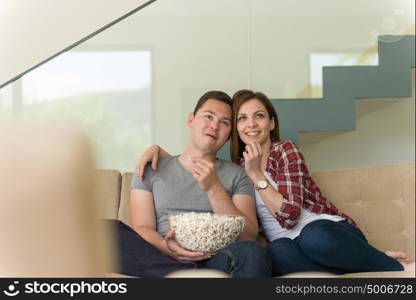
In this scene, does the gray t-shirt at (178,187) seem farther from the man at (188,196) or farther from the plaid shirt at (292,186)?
the plaid shirt at (292,186)

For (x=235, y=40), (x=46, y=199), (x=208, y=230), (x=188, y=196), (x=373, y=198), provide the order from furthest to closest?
1. (x=235, y=40)
2. (x=373, y=198)
3. (x=188, y=196)
4. (x=208, y=230)
5. (x=46, y=199)

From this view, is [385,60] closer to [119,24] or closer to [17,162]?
[119,24]

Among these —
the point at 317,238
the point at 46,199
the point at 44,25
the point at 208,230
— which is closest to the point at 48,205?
the point at 46,199

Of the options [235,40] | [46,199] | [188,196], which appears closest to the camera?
[46,199]

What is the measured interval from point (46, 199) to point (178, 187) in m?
1.67

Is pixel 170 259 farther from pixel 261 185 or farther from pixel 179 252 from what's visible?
pixel 261 185

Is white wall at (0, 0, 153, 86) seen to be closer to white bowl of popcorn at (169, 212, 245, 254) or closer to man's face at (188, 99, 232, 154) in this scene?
man's face at (188, 99, 232, 154)

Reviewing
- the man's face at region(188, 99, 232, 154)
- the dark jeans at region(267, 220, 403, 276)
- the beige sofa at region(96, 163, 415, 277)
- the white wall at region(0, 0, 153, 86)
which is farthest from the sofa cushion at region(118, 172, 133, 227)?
the white wall at region(0, 0, 153, 86)

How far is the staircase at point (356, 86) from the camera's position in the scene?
2381 mm

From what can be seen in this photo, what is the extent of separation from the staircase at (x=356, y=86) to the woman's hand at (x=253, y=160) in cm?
58

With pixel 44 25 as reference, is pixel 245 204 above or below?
below

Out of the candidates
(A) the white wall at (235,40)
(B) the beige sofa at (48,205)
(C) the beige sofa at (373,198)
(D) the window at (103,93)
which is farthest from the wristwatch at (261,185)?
(B) the beige sofa at (48,205)

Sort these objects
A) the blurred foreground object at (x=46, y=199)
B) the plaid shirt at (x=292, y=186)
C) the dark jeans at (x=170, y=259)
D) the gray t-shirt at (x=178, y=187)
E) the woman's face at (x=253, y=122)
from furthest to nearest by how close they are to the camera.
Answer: the woman's face at (x=253, y=122) → the gray t-shirt at (x=178, y=187) → the plaid shirt at (x=292, y=186) → the dark jeans at (x=170, y=259) → the blurred foreground object at (x=46, y=199)

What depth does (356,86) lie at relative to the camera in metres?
2.41
